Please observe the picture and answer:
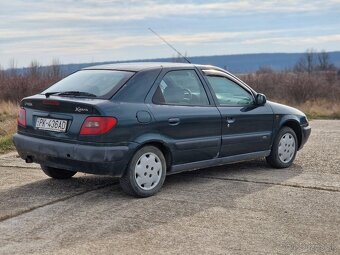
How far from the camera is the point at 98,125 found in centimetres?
566

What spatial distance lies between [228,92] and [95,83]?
6.26ft

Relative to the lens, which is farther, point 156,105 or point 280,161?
point 280,161

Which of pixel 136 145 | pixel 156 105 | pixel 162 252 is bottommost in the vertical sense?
pixel 162 252

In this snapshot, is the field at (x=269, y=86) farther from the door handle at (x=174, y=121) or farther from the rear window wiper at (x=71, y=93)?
the door handle at (x=174, y=121)

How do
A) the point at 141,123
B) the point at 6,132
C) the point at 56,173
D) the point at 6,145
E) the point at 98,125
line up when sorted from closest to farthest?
the point at 98,125 → the point at 141,123 → the point at 56,173 → the point at 6,145 → the point at 6,132

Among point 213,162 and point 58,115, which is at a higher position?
point 58,115

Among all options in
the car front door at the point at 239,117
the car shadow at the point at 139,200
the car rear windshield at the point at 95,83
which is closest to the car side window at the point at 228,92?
the car front door at the point at 239,117

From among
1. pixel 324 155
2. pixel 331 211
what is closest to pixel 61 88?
pixel 331 211

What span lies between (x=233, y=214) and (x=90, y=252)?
5.53ft

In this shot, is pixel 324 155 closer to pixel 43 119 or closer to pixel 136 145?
pixel 136 145

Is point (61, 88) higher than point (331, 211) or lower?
higher

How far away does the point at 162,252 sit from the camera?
436cm

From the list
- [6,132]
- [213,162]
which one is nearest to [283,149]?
[213,162]

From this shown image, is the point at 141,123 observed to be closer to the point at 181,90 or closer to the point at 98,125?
the point at 98,125
